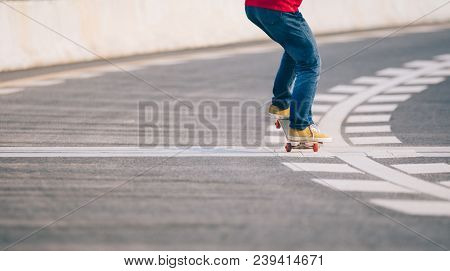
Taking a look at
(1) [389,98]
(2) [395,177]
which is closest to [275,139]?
(2) [395,177]

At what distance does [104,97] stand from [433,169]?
233 inches

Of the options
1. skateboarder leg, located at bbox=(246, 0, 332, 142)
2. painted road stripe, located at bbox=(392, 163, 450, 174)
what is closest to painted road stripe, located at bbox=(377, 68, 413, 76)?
skateboarder leg, located at bbox=(246, 0, 332, 142)

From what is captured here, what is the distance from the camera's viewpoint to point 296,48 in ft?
30.1

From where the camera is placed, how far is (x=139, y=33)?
63.7 ft

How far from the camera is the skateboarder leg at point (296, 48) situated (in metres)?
9.07

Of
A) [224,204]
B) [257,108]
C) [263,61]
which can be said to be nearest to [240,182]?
[224,204]

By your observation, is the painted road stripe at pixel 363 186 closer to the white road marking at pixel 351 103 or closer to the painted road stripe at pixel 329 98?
the white road marking at pixel 351 103

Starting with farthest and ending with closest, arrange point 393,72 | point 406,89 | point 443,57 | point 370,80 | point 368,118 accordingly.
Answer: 1. point 443,57
2. point 393,72
3. point 370,80
4. point 406,89
5. point 368,118

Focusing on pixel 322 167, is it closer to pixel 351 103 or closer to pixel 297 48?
pixel 297 48

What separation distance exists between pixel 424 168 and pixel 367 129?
2.45m

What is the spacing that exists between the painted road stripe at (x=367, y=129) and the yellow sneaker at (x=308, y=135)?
1.40 metres

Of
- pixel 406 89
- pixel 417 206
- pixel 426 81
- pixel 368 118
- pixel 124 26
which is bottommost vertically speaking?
pixel 417 206
